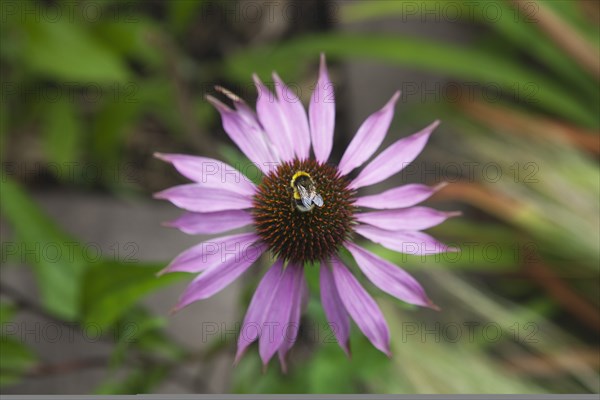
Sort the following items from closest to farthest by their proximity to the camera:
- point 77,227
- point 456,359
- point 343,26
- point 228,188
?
point 228,188 → point 456,359 → point 77,227 → point 343,26

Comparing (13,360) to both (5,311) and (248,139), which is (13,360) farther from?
(248,139)

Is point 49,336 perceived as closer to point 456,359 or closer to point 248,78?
point 248,78

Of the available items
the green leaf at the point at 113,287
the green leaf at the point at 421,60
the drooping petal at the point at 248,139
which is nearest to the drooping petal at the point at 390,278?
the drooping petal at the point at 248,139

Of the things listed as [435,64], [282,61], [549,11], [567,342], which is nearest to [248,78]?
[282,61]

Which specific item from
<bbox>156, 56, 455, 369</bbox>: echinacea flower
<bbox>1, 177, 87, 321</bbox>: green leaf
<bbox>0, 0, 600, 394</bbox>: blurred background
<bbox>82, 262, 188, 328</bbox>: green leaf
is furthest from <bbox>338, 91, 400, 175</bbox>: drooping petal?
<bbox>1, 177, 87, 321</bbox>: green leaf

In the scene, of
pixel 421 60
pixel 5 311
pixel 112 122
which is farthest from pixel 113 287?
pixel 421 60
